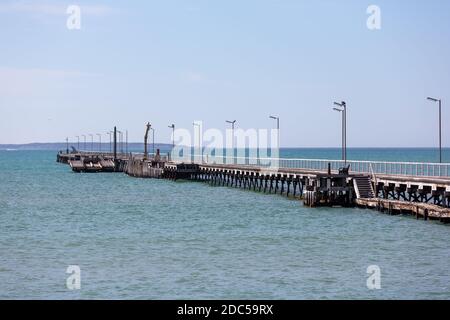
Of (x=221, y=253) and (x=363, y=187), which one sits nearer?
(x=221, y=253)

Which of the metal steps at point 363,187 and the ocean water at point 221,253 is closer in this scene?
the ocean water at point 221,253

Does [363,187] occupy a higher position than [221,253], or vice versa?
[363,187]

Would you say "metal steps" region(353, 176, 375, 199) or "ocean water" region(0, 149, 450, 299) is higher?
"metal steps" region(353, 176, 375, 199)

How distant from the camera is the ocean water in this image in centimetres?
3056

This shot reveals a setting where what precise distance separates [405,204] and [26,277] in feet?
96.9

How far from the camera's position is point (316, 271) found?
112 feet

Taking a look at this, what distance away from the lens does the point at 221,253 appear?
40.1 m

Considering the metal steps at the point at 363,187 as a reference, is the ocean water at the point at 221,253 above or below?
below

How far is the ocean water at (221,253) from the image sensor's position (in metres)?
30.6

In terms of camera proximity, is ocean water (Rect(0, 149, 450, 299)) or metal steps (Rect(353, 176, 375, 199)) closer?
ocean water (Rect(0, 149, 450, 299))
